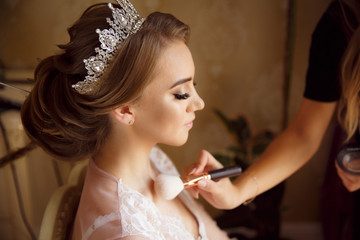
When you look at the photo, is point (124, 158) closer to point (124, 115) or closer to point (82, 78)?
point (124, 115)

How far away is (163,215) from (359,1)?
0.90 metres

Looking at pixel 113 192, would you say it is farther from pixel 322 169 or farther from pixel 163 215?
pixel 322 169

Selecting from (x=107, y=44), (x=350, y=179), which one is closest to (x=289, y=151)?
(x=350, y=179)

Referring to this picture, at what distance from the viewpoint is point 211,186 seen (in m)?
0.88

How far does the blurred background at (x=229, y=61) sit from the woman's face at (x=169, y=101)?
44 centimetres

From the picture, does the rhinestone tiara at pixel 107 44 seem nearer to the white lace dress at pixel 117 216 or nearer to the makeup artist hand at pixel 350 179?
the white lace dress at pixel 117 216

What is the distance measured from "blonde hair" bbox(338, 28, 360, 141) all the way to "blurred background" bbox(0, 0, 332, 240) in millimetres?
532

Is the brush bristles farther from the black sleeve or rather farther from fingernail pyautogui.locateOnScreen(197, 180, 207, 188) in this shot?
the black sleeve

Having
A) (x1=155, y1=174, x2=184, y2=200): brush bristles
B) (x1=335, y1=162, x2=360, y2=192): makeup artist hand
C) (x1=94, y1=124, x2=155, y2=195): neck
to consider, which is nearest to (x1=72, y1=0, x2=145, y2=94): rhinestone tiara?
(x1=94, y1=124, x2=155, y2=195): neck

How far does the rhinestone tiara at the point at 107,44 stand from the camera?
67cm

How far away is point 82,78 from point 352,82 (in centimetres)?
74

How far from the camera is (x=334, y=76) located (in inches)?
38.5

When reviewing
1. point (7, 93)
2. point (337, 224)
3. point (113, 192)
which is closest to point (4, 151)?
point (7, 93)

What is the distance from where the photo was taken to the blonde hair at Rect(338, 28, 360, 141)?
35.0 inches
